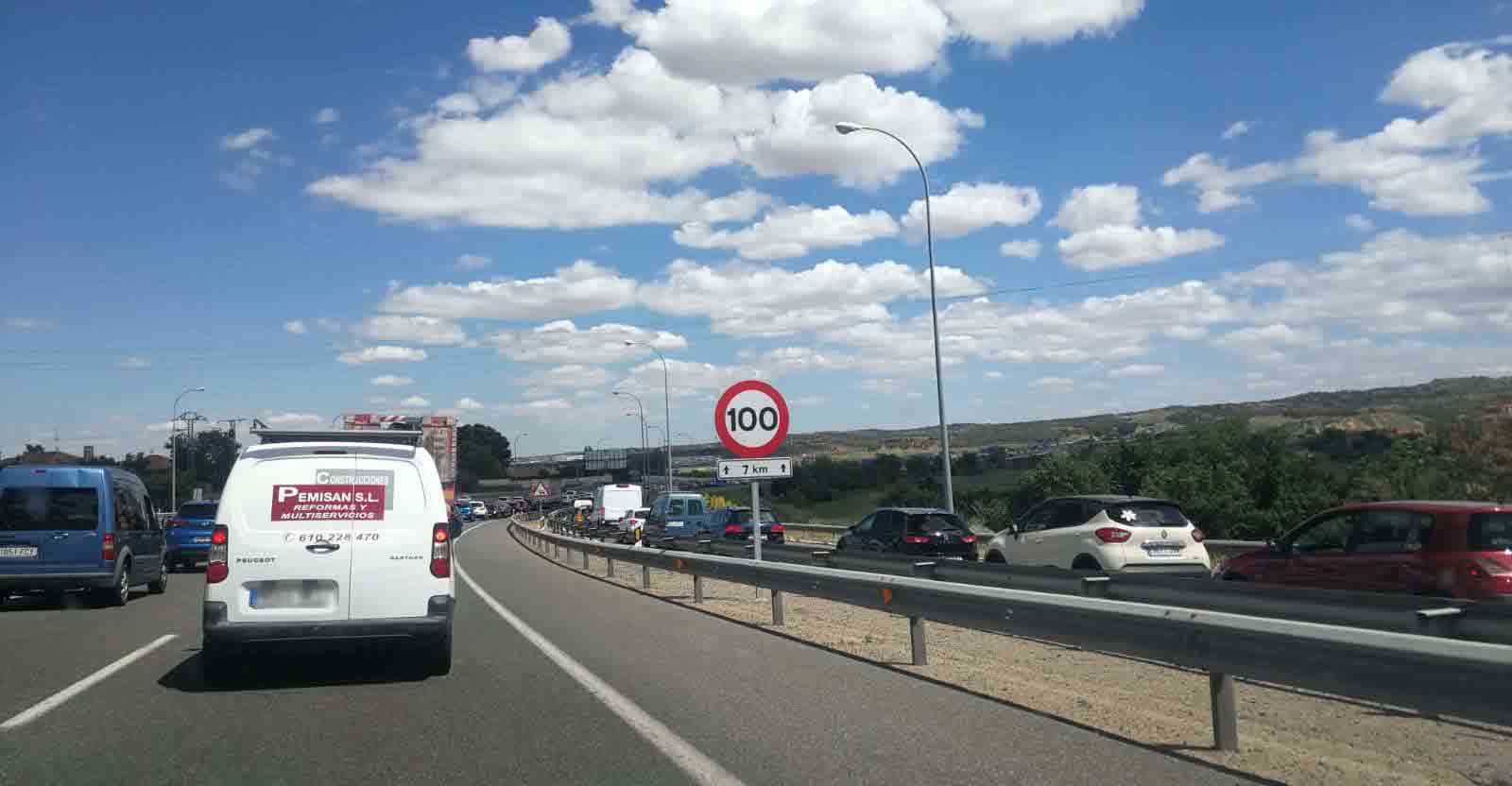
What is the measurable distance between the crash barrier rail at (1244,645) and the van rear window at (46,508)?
1241 cm

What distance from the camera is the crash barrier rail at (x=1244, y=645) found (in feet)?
18.2

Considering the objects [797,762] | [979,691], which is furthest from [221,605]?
[979,691]

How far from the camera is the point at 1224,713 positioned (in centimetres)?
711

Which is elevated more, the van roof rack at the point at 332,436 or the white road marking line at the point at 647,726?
the van roof rack at the point at 332,436

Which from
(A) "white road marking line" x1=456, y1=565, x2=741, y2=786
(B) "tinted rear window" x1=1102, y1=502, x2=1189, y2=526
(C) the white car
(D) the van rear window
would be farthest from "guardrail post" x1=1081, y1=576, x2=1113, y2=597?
(D) the van rear window

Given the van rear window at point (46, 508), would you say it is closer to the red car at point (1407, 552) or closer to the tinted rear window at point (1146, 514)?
the tinted rear window at point (1146, 514)

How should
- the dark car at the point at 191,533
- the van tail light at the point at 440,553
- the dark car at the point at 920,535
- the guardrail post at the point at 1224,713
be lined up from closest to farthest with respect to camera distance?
the guardrail post at the point at 1224,713
the van tail light at the point at 440,553
the dark car at the point at 920,535
the dark car at the point at 191,533

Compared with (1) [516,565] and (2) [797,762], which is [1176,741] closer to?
(2) [797,762]

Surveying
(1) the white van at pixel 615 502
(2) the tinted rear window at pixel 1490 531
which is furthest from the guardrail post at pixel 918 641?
(1) the white van at pixel 615 502

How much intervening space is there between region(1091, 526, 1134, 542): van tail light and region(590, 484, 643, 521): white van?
38422 millimetres

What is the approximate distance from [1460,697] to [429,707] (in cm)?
655

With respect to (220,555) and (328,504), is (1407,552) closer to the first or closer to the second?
(328,504)

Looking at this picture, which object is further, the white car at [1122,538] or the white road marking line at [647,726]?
the white car at [1122,538]

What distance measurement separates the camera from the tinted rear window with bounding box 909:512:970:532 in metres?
22.8
